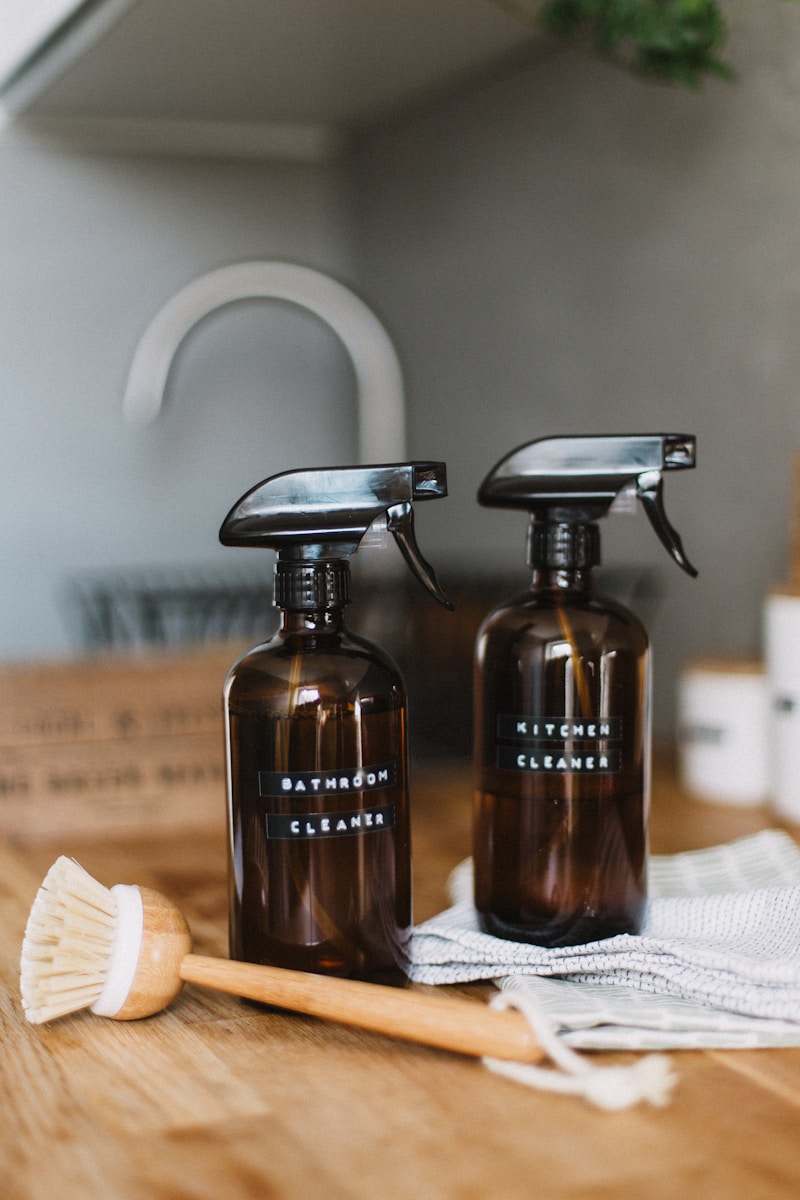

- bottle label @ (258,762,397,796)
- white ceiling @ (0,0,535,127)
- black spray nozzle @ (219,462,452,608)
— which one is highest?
white ceiling @ (0,0,535,127)

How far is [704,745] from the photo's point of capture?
2.83 feet

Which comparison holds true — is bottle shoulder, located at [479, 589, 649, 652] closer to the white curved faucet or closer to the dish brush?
the dish brush

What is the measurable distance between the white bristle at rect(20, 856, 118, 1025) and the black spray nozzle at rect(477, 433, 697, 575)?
24cm

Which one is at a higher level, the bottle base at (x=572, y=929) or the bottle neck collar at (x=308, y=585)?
the bottle neck collar at (x=308, y=585)

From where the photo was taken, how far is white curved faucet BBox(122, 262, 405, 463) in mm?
854

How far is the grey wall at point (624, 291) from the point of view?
90 cm

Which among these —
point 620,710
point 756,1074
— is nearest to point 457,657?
point 620,710

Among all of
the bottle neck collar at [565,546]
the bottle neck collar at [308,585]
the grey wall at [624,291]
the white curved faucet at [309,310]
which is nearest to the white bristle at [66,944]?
the bottle neck collar at [308,585]

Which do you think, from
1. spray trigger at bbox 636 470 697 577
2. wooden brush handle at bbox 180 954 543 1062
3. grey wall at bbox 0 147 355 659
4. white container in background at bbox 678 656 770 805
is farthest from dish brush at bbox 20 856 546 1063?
grey wall at bbox 0 147 355 659

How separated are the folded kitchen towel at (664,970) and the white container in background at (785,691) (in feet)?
0.67

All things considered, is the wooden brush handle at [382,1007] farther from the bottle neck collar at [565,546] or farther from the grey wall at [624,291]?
the grey wall at [624,291]

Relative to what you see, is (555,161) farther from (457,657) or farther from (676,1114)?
(676,1114)

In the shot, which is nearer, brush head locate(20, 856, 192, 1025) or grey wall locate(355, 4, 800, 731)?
brush head locate(20, 856, 192, 1025)

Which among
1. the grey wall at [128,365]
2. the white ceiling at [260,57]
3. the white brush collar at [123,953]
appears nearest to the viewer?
the white brush collar at [123,953]
